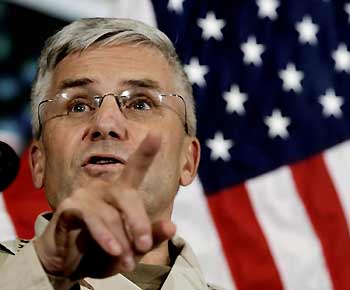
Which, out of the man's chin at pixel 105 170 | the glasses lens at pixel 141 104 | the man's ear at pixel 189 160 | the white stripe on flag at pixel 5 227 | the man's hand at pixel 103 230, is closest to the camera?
the man's hand at pixel 103 230

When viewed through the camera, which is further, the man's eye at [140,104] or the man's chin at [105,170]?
the man's eye at [140,104]

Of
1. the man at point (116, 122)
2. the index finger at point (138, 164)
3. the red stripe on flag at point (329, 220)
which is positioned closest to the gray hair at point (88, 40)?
the man at point (116, 122)

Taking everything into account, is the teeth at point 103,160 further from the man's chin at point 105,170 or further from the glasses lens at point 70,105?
the glasses lens at point 70,105

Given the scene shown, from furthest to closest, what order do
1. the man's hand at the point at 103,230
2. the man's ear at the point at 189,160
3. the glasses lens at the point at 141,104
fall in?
1. the man's ear at the point at 189,160
2. the glasses lens at the point at 141,104
3. the man's hand at the point at 103,230

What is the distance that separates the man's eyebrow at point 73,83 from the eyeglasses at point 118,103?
0.01 metres

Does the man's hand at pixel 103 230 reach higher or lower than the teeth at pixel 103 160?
higher

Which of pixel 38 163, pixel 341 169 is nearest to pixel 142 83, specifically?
pixel 38 163

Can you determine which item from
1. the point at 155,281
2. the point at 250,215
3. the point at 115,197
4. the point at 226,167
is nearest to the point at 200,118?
the point at 226,167

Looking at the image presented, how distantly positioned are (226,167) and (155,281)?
46 cm

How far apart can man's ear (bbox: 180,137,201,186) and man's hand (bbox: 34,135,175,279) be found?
566mm

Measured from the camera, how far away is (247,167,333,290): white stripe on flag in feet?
5.57

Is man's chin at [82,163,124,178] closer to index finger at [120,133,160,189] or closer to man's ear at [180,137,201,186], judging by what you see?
man's ear at [180,137,201,186]

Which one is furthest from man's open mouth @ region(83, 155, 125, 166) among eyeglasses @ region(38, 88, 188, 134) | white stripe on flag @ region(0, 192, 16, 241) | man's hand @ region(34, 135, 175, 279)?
white stripe on flag @ region(0, 192, 16, 241)

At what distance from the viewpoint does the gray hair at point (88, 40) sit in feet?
4.64
